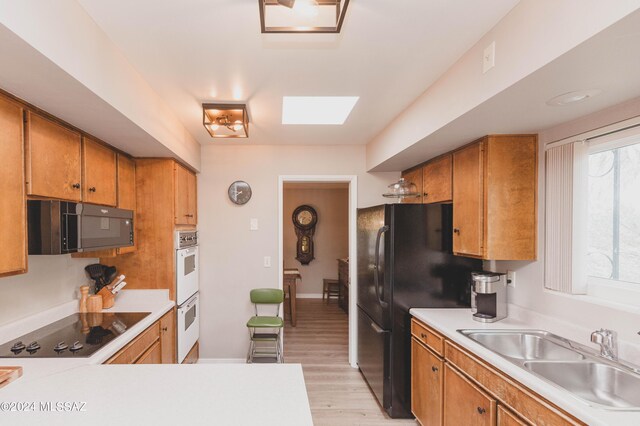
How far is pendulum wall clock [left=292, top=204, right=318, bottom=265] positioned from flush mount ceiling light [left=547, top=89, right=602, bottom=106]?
5.40m

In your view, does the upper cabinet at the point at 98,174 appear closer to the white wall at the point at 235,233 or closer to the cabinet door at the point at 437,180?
the white wall at the point at 235,233

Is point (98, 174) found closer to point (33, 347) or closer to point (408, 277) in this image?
point (33, 347)

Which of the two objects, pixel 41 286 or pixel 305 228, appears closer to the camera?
pixel 41 286

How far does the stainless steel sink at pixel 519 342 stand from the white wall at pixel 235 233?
215cm

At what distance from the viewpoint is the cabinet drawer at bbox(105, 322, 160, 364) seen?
1818 mm

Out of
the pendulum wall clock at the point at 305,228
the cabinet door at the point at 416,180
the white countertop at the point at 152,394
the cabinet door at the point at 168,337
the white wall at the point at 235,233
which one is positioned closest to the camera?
the white countertop at the point at 152,394

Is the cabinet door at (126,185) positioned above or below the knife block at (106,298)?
above

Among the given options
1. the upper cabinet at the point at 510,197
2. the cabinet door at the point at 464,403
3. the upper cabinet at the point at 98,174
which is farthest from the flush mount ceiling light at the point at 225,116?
the cabinet door at the point at 464,403

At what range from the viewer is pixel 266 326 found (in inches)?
125

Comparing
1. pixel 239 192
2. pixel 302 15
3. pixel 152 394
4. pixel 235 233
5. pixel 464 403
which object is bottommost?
pixel 464 403

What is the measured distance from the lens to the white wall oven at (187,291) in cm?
289

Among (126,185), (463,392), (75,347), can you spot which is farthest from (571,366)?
(126,185)

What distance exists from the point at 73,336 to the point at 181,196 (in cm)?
142

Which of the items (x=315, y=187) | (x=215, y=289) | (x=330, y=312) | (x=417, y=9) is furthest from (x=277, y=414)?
(x=315, y=187)
